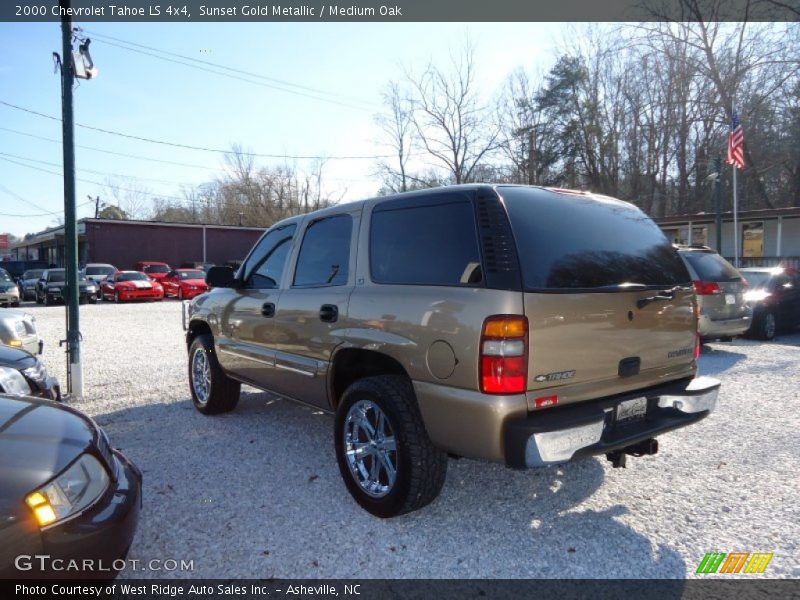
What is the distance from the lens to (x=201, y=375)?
551 cm

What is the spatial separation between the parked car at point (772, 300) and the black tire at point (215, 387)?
29.1 feet

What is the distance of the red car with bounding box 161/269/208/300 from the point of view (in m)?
24.0

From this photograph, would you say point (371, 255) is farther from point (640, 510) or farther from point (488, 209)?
point (640, 510)

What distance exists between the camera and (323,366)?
3.64 meters

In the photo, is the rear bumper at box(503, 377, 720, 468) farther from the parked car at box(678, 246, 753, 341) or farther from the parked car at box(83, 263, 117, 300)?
the parked car at box(83, 263, 117, 300)

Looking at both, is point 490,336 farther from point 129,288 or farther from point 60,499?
point 129,288

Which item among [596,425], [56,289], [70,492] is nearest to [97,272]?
[56,289]

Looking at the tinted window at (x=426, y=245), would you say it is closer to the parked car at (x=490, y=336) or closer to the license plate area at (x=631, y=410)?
the parked car at (x=490, y=336)

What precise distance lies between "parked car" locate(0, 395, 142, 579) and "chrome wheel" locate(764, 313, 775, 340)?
10.5 meters

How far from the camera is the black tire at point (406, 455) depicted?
2.93m

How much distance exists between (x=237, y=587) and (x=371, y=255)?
2.01m

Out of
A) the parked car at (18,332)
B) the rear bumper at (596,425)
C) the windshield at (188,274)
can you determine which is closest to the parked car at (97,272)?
the windshield at (188,274)

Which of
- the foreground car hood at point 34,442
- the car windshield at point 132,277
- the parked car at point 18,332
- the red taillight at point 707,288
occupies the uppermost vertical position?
the car windshield at point 132,277

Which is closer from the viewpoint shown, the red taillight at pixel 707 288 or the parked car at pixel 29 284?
the red taillight at pixel 707 288
